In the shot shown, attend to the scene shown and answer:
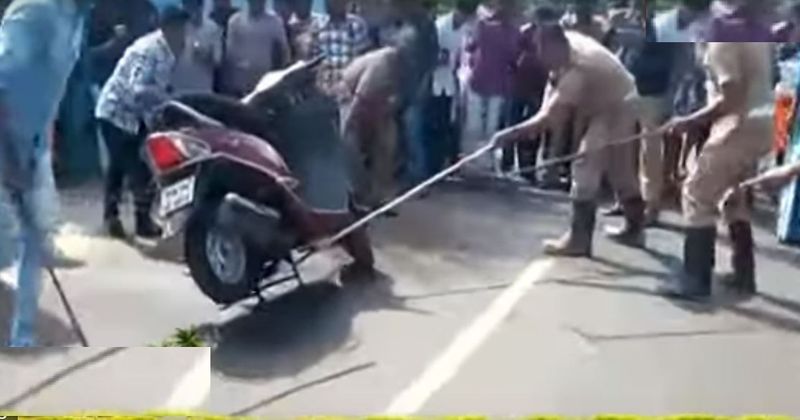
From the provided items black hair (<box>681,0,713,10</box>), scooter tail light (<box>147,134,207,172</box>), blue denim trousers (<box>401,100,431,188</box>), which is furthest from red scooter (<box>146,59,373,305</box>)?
black hair (<box>681,0,713,10</box>)

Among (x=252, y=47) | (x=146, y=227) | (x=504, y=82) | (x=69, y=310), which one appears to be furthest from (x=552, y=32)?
(x=69, y=310)

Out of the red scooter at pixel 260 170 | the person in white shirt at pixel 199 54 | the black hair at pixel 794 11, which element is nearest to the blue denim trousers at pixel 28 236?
the red scooter at pixel 260 170

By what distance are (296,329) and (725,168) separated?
97cm

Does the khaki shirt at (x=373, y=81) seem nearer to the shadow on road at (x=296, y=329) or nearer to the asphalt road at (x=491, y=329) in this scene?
the asphalt road at (x=491, y=329)

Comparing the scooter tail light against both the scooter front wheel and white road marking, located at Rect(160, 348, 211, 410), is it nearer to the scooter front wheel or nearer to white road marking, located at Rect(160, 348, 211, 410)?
the scooter front wheel

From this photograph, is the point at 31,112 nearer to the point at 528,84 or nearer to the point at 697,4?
the point at 528,84

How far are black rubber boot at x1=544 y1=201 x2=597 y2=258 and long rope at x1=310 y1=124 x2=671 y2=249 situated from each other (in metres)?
0.11

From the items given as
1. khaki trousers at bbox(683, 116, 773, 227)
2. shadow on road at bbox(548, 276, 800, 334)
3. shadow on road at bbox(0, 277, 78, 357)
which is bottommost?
shadow on road at bbox(0, 277, 78, 357)

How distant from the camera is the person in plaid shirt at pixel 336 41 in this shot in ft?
10.2

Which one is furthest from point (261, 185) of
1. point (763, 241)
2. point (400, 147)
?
point (763, 241)

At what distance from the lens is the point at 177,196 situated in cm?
319

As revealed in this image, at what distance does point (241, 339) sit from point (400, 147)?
551 mm

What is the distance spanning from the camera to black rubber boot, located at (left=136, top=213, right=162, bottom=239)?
323 centimetres

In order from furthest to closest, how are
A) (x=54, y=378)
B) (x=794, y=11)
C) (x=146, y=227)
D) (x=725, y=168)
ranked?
(x=54, y=378) < (x=146, y=227) < (x=725, y=168) < (x=794, y=11)
